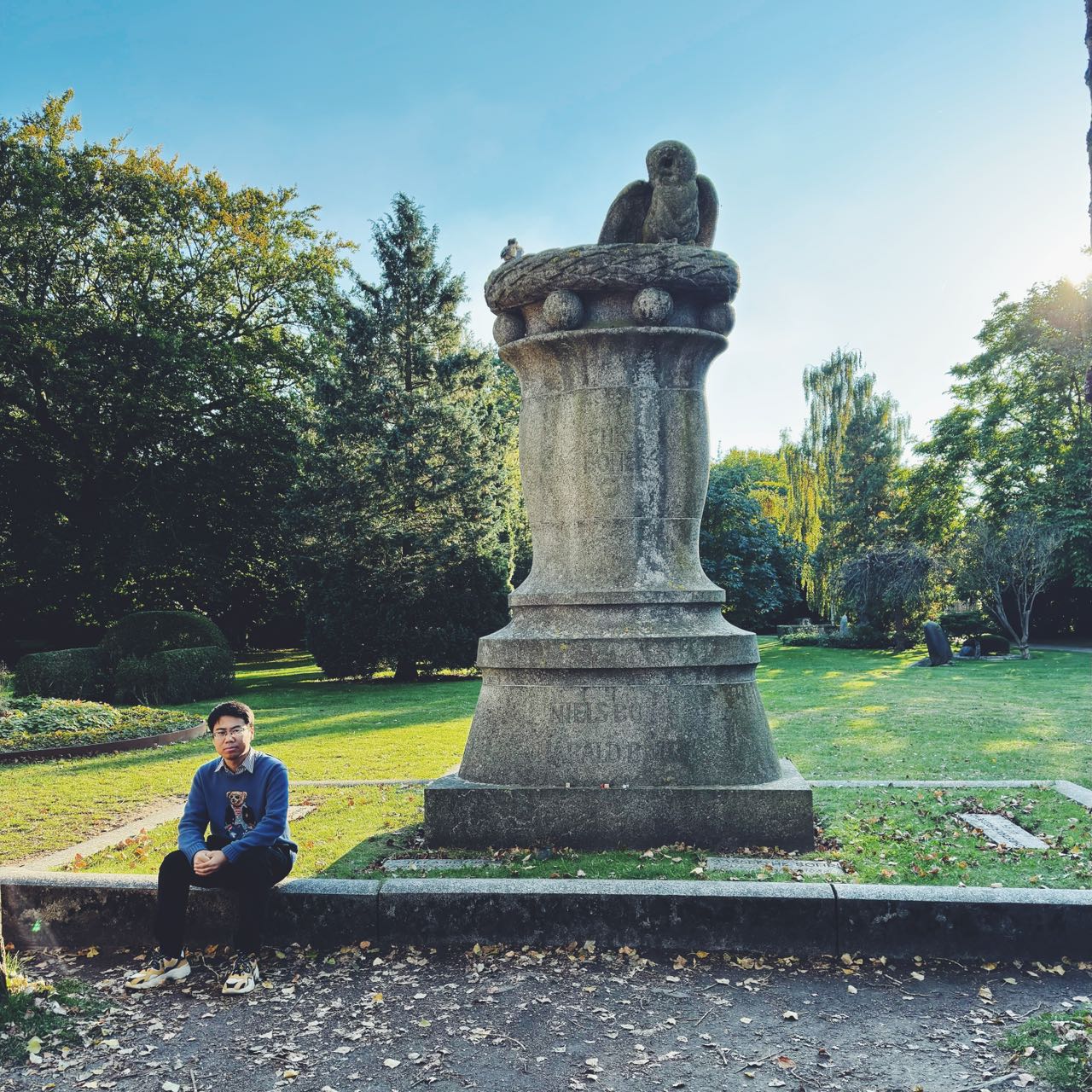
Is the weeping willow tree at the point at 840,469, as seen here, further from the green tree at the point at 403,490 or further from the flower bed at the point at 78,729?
the flower bed at the point at 78,729

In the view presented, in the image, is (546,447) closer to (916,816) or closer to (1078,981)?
(916,816)

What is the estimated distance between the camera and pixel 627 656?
18.3 feet

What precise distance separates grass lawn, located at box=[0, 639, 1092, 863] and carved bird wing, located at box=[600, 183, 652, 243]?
4.52 meters

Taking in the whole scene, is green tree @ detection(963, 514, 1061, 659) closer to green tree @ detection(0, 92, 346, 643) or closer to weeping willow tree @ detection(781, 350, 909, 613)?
weeping willow tree @ detection(781, 350, 909, 613)

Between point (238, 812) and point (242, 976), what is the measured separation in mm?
843

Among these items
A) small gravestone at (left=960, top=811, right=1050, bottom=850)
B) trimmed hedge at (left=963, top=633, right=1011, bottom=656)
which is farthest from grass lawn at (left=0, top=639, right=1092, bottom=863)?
trimmed hedge at (left=963, top=633, right=1011, bottom=656)

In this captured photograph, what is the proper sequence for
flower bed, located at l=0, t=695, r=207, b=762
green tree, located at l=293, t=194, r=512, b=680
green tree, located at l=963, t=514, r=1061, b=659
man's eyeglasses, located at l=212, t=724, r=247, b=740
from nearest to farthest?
man's eyeglasses, located at l=212, t=724, r=247, b=740
flower bed, located at l=0, t=695, r=207, b=762
green tree, located at l=293, t=194, r=512, b=680
green tree, located at l=963, t=514, r=1061, b=659

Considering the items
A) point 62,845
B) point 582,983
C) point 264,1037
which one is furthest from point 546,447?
point 62,845

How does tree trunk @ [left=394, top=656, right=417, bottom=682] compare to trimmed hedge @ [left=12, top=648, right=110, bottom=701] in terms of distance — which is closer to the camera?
trimmed hedge @ [left=12, top=648, right=110, bottom=701]

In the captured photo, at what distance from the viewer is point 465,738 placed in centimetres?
1161

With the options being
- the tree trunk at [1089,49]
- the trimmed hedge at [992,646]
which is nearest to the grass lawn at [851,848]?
the tree trunk at [1089,49]

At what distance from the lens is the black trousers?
4.28m

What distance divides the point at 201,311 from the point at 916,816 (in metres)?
23.3

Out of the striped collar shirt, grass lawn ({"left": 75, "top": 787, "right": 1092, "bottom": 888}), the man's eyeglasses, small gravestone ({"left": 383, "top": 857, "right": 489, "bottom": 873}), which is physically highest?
the man's eyeglasses
